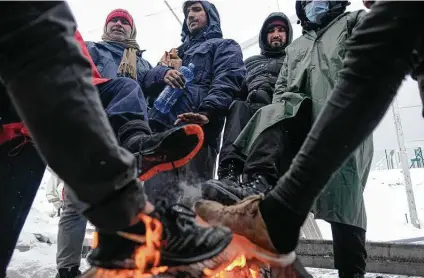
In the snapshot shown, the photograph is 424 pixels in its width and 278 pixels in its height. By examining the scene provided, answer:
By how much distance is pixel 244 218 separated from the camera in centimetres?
134

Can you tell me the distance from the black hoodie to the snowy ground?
1.21 metres

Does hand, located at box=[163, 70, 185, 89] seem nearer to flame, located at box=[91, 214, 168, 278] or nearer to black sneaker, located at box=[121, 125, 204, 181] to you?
black sneaker, located at box=[121, 125, 204, 181]

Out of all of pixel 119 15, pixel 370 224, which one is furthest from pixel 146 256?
pixel 370 224

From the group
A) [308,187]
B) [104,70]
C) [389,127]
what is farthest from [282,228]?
[389,127]

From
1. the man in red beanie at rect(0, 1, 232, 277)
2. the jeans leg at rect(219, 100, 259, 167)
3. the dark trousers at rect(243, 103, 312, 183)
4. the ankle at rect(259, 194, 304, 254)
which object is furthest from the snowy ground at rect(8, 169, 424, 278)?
the man in red beanie at rect(0, 1, 232, 277)

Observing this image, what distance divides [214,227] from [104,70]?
6.44ft

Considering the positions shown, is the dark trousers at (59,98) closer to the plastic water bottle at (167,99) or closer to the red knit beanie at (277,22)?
the plastic water bottle at (167,99)

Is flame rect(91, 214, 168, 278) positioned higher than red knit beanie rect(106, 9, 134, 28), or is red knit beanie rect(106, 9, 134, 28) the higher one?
red knit beanie rect(106, 9, 134, 28)

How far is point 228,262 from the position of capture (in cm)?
131

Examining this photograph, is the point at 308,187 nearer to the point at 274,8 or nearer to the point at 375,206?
the point at 274,8

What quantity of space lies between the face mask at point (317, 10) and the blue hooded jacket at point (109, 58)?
135 cm

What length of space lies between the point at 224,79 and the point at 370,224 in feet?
17.5

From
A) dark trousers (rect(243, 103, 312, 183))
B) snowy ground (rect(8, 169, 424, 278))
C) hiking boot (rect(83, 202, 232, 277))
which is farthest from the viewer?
snowy ground (rect(8, 169, 424, 278))

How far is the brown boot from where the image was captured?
4.15 feet
